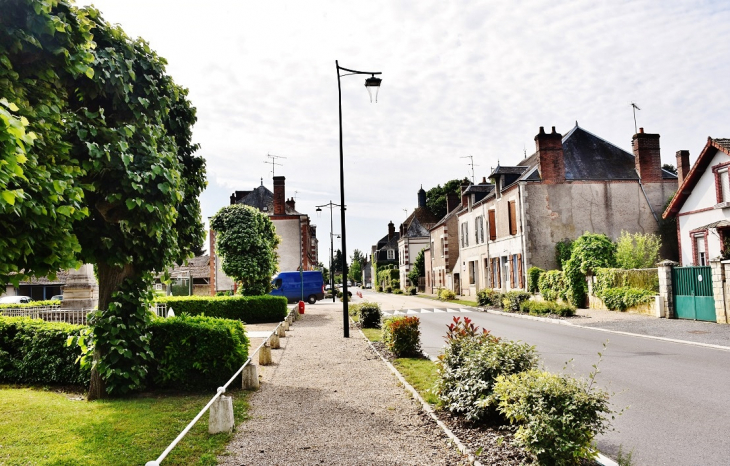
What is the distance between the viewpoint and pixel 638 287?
2109 centimetres

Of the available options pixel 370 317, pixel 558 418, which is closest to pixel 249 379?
pixel 558 418

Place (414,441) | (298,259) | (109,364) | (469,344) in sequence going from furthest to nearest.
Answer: (298,259) → (109,364) → (469,344) → (414,441)

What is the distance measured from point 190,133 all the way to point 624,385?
836cm

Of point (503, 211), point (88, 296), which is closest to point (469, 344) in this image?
→ point (88, 296)

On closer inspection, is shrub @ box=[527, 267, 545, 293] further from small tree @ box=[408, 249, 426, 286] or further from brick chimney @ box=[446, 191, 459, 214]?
small tree @ box=[408, 249, 426, 286]

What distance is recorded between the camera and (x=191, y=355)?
873 centimetres

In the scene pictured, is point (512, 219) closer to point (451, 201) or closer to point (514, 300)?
point (514, 300)

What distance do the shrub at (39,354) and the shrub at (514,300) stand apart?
19.7 meters

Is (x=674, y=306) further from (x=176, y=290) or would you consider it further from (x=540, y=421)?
(x=176, y=290)

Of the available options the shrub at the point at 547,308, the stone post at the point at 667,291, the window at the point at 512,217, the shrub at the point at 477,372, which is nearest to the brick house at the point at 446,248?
the window at the point at 512,217

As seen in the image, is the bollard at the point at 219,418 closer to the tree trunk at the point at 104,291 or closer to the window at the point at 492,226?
the tree trunk at the point at 104,291

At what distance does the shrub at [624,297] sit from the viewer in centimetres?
2004

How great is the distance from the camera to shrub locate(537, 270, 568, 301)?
25.3m

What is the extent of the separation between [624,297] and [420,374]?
579 inches
